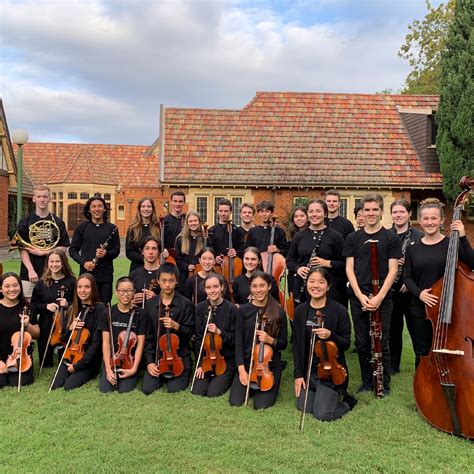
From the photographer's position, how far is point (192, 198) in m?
16.0

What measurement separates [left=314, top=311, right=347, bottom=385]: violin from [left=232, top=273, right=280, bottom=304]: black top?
4.12 ft

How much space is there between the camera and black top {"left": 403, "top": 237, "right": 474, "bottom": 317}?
4.13 m

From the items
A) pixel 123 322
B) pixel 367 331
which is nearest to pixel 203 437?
pixel 123 322

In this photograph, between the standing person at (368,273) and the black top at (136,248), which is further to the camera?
the black top at (136,248)

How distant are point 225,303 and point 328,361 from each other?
47.9 inches

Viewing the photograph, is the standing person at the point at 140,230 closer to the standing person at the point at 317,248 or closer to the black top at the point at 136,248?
the black top at the point at 136,248

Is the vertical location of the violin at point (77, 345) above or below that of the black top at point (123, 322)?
below

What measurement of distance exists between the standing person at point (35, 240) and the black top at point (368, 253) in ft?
10.9

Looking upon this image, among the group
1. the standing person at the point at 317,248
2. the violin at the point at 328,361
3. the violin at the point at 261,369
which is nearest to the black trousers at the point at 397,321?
the standing person at the point at 317,248

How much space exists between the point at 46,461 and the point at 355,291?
111 inches

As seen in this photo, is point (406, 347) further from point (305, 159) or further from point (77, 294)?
point (305, 159)

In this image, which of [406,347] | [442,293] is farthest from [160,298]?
[406,347]

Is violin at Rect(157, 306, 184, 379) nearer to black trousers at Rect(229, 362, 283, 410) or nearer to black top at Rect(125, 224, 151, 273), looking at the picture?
black trousers at Rect(229, 362, 283, 410)

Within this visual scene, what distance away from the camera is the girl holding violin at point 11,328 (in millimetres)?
4777
